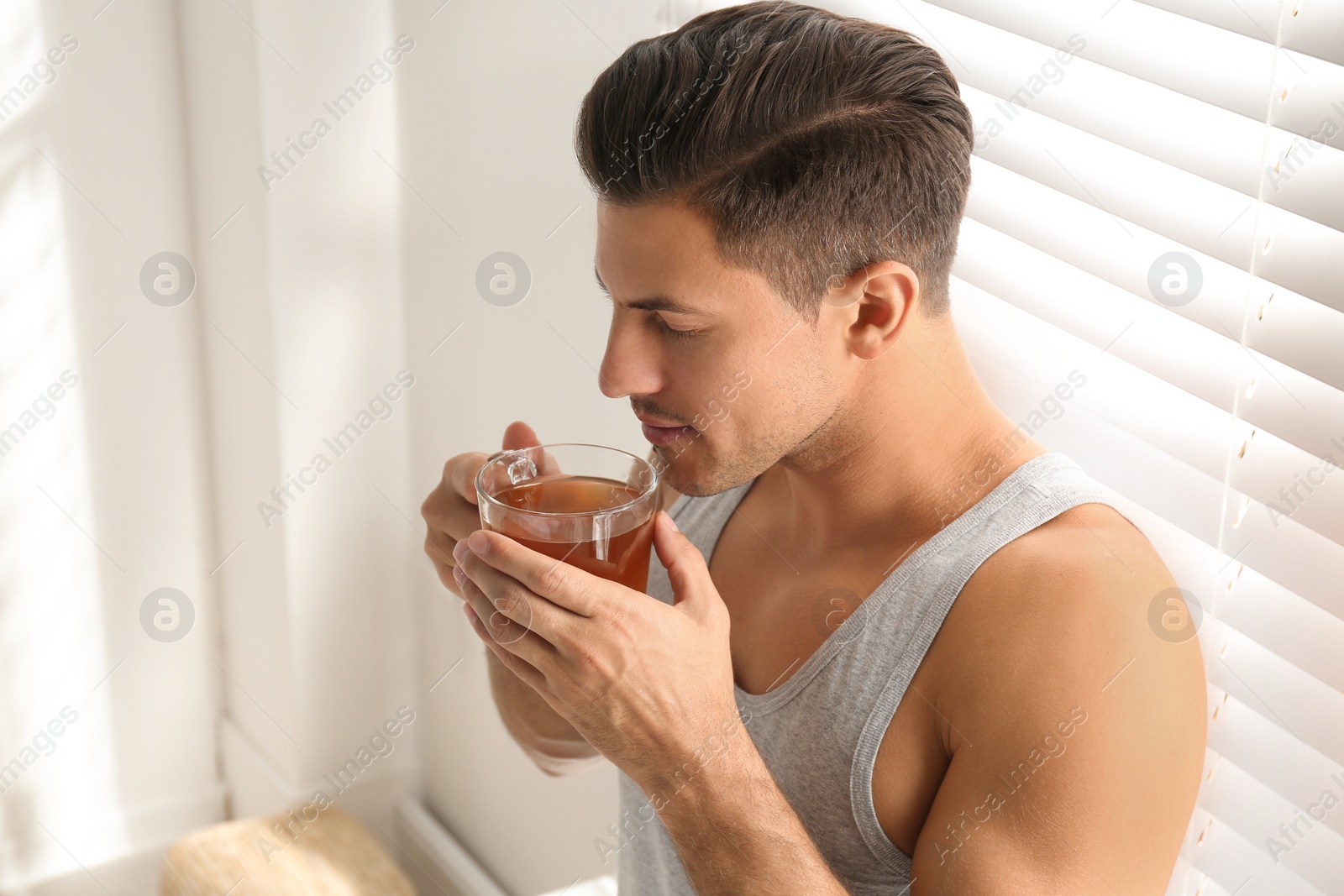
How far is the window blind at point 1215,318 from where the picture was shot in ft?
2.56

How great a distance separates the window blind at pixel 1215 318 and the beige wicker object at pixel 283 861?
1848 mm

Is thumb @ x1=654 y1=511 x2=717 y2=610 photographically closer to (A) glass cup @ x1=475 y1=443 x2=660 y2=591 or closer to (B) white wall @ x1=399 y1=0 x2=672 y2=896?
(A) glass cup @ x1=475 y1=443 x2=660 y2=591

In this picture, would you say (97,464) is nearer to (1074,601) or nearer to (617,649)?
(617,649)

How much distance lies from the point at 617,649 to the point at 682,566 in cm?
10

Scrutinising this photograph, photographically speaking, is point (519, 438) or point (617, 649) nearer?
point (617, 649)

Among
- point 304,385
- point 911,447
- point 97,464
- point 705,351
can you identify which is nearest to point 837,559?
point 911,447

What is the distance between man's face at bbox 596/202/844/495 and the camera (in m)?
0.90

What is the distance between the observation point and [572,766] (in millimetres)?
1331

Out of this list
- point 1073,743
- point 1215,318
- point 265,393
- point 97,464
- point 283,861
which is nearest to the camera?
point 1073,743

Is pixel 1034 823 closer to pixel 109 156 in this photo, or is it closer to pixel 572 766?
pixel 572 766

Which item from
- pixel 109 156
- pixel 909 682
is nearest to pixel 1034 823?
pixel 909 682

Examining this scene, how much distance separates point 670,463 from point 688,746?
253 millimetres

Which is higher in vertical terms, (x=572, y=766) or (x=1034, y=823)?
(x=1034, y=823)

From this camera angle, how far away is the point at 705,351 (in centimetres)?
92
